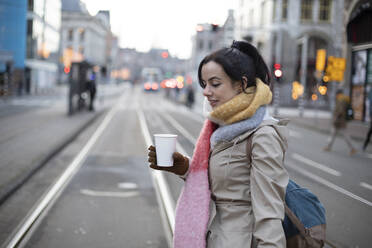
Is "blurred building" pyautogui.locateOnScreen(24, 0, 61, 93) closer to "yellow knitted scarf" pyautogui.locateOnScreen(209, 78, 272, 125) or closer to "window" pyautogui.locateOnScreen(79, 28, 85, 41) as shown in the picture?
"window" pyautogui.locateOnScreen(79, 28, 85, 41)

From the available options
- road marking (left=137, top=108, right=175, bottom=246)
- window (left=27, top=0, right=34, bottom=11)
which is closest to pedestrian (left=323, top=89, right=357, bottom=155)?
road marking (left=137, top=108, right=175, bottom=246)

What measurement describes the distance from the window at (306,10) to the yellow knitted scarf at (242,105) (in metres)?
36.0

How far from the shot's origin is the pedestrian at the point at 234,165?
76.4 inches

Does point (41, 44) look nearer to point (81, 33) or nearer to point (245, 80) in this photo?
point (81, 33)

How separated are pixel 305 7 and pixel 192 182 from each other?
128 feet

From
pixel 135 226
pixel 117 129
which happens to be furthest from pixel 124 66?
pixel 135 226

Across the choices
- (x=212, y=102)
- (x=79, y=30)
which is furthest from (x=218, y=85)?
(x=79, y=30)

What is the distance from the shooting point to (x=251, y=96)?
6.90 feet

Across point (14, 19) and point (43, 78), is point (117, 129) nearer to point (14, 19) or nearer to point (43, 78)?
point (14, 19)

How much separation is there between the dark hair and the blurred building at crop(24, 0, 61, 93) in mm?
48822

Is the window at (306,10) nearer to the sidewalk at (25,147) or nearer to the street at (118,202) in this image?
the sidewalk at (25,147)

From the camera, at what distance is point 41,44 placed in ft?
180

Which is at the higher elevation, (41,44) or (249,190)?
(41,44)

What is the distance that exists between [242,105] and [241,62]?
0.21 m
